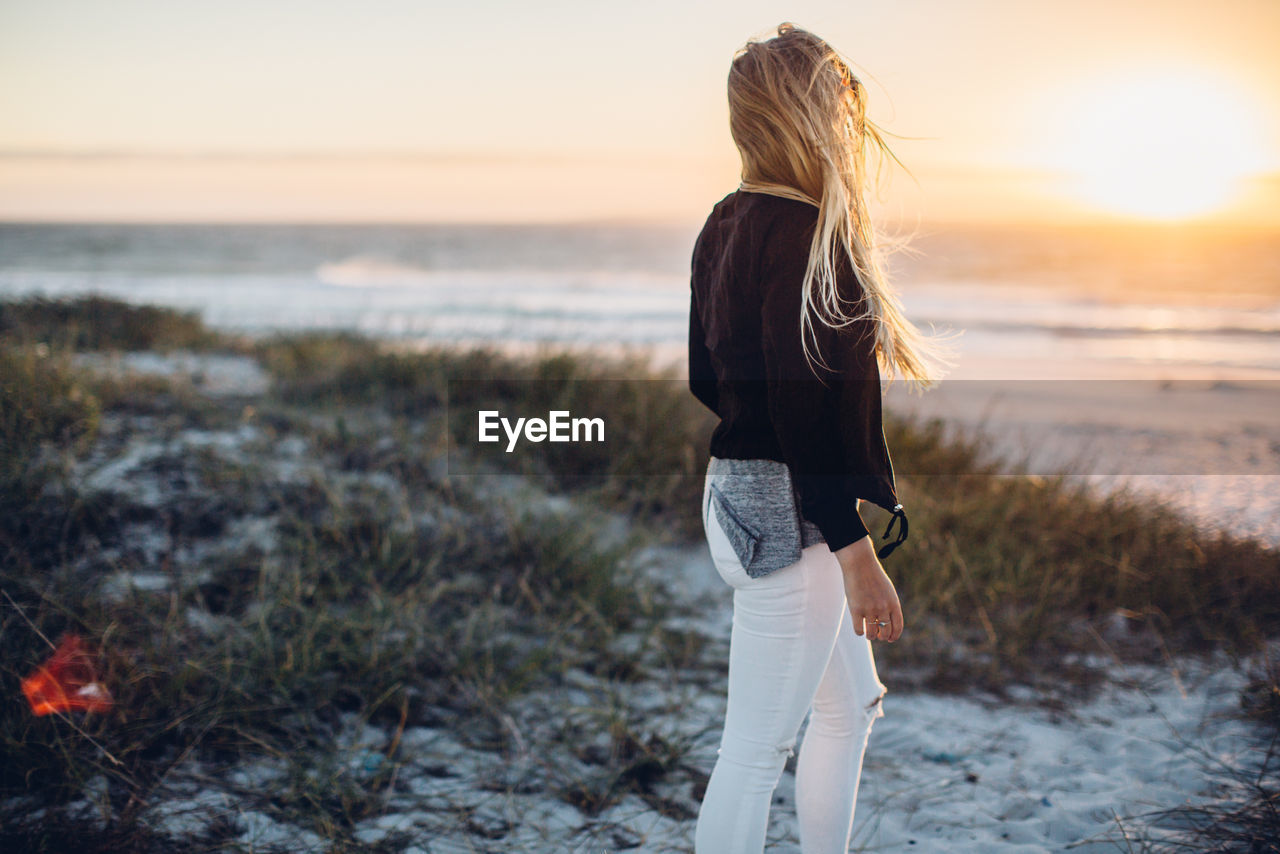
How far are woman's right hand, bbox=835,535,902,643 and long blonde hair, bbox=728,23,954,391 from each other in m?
0.36

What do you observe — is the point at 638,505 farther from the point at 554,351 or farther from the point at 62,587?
the point at 62,587

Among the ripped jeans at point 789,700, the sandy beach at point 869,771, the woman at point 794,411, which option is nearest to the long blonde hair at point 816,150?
the woman at point 794,411

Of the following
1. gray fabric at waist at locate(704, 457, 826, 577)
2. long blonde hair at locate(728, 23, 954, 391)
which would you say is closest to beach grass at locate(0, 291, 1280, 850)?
gray fabric at waist at locate(704, 457, 826, 577)

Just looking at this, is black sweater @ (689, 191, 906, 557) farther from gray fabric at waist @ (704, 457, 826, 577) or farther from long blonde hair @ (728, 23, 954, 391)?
gray fabric at waist @ (704, 457, 826, 577)

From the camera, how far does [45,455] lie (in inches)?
164

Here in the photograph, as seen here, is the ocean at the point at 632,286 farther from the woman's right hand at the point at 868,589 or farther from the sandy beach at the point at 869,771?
the sandy beach at the point at 869,771

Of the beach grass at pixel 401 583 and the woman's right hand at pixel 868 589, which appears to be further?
the beach grass at pixel 401 583

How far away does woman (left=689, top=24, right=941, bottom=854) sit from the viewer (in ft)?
4.94

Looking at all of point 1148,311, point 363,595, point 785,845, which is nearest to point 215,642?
point 363,595

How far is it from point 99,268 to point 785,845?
112 feet

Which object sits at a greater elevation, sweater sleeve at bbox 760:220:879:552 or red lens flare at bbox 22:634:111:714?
sweater sleeve at bbox 760:220:879:552
